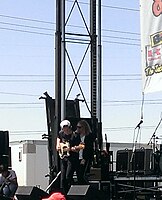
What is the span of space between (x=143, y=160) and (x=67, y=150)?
15.4 ft

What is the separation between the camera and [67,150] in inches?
431

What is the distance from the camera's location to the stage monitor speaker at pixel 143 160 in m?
14.9

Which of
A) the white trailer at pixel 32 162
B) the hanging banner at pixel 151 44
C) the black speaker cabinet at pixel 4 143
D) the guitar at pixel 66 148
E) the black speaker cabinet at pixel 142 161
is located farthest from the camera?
the white trailer at pixel 32 162

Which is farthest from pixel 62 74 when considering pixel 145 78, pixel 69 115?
pixel 145 78

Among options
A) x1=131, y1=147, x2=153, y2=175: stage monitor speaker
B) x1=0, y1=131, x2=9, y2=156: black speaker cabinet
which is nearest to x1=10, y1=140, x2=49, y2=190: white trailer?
x1=131, y1=147, x2=153, y2=175: stage monitor speaker

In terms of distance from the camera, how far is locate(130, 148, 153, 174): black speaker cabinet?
14.8m

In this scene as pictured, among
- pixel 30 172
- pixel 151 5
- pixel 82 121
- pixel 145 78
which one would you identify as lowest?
pixel 30 172

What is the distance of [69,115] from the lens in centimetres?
1293

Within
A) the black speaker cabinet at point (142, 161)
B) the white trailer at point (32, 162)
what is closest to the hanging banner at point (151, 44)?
the black speaker cabinet at point (142, 161)

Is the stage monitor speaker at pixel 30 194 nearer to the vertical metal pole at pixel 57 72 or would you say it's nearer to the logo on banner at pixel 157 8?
the vertical metal pole at pixel 57 72

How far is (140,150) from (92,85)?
2908mm

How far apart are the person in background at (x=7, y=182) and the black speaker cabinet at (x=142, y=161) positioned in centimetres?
372

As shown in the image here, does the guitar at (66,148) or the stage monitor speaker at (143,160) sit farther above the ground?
the guitar at (66,148)

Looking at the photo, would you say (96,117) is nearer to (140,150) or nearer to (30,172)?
(140,150)
